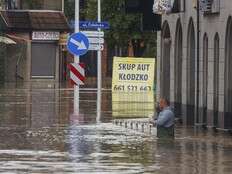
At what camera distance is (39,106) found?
37.7m

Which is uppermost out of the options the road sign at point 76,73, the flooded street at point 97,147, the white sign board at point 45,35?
the white sign board at point 45,35

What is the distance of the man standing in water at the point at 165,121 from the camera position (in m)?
21.8

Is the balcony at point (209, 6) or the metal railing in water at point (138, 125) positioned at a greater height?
the balcony at point (209, 6)

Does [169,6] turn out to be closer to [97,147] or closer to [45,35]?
[97,147]

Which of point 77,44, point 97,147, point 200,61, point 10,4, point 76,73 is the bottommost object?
point 97,147

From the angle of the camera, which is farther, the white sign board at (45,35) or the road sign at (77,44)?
the white sign board at (45,35)

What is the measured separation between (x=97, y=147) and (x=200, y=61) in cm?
896

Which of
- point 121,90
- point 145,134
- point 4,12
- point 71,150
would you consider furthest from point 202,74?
point 4,12

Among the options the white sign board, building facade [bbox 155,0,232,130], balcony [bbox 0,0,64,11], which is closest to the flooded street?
building facade [bbox 155,0,232,130]

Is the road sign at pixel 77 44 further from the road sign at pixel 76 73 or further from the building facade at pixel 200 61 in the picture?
the building facade at pixel 200 61

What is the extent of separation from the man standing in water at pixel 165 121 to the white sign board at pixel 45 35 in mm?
52544

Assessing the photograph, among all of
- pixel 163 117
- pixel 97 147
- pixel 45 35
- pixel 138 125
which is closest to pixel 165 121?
pixel 163 117

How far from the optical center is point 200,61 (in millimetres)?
28812

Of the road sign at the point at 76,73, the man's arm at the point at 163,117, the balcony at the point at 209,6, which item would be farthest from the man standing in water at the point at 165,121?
the road sign at the point at 76,73
